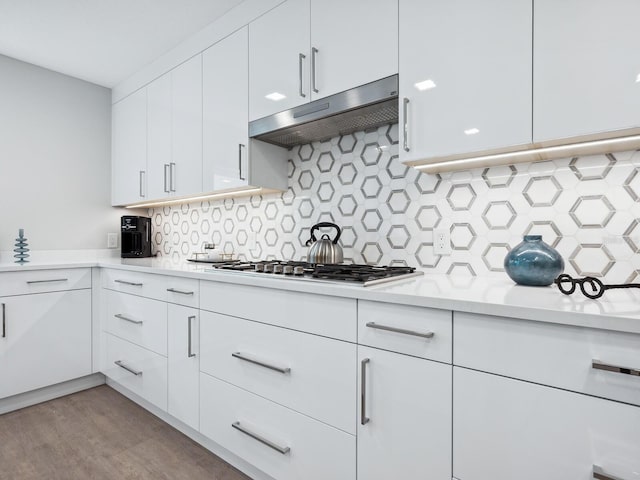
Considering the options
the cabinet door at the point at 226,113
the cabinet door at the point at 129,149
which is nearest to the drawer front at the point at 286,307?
the cabinet door at the point at 226,113

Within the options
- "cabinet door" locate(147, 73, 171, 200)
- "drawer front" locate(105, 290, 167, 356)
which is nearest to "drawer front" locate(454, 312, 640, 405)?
"drawer front" locate(105, 290, 167, 356)

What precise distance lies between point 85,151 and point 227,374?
2663 mm

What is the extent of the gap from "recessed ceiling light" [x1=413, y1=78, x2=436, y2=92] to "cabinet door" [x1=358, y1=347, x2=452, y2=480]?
1.03 meters

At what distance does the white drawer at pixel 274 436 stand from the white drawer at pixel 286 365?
0.04m

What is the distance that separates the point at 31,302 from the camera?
95.4 inches

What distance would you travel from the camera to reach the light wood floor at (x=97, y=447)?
1.74 metres

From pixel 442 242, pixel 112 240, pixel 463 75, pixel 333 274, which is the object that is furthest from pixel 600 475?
pixel 112 240

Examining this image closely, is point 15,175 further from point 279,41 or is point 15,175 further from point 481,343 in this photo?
point 481,343

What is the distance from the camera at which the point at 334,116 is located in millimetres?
1779

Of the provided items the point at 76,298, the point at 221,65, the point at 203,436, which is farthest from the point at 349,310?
the point at 76,298

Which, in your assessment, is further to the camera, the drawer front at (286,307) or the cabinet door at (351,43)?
the cabinet door at (351,43)

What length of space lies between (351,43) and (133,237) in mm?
2494

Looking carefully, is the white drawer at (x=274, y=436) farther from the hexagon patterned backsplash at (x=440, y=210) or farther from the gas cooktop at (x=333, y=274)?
the hexagon patterned backsplash at (x=440, y=210)

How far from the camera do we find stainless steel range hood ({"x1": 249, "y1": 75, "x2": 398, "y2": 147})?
63.3 inches
